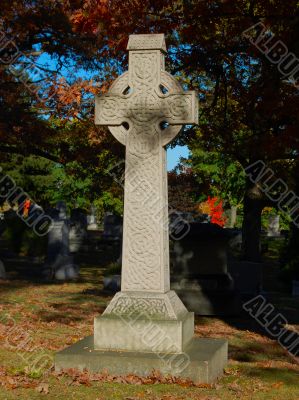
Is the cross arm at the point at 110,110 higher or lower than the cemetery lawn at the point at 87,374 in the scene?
higher

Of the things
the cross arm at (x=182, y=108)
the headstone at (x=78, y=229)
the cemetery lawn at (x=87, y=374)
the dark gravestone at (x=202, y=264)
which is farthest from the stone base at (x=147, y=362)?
the headstone at (x=78, y=229)

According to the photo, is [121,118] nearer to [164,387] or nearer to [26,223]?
[164,387]

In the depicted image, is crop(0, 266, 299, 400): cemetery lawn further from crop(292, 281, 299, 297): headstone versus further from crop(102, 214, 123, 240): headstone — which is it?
crop(102, 214, 123, 240): headstone

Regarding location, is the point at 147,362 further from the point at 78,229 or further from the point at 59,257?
the point at 78,229

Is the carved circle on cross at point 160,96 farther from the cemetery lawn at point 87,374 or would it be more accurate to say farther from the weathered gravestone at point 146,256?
the cemetery lawn at point 87,374

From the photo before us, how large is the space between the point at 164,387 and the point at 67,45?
1749 cm

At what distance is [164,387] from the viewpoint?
257 inches

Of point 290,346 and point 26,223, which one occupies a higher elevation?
point 26,223

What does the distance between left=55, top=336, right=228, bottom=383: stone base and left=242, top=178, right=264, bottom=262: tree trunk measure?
14897 millimetres

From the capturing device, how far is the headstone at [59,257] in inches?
782

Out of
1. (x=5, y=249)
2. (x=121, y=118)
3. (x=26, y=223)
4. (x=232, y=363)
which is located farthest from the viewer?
(x=5, y=249)

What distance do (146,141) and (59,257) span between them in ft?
42.3

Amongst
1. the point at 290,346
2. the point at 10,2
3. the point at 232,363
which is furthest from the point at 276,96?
the point at 10,2

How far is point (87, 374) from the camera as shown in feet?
22.5
